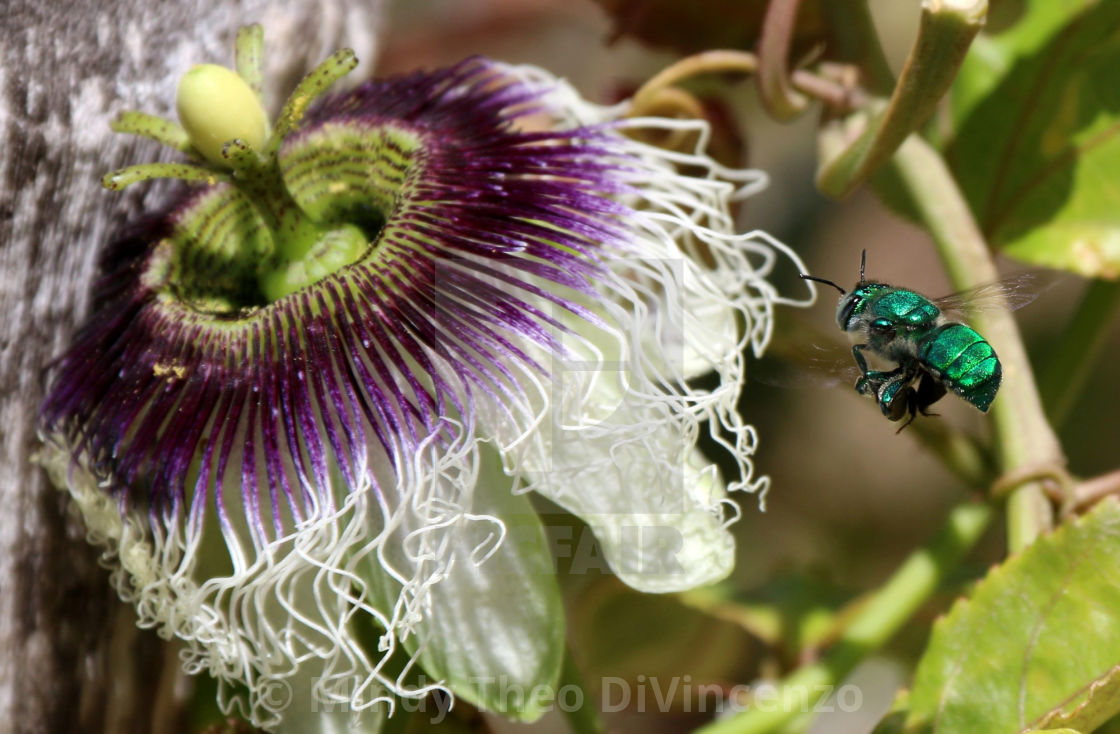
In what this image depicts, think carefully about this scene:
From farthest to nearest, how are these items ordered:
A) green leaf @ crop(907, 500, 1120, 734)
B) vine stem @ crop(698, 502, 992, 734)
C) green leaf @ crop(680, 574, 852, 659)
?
green leaf @ crop(680, 574, 852, 659), vine stem @ crop(698, 502, 992, 734), green leaf @ crop(907, 500, 1120, 734)

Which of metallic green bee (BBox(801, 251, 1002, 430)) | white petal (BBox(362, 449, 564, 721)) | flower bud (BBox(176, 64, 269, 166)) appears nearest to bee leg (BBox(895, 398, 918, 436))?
metallic green bee (BBox(801, 251, 1002, 430))

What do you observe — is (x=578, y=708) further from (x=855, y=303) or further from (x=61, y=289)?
(x=61, y=289)

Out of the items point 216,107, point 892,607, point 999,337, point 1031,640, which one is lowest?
point 892,607

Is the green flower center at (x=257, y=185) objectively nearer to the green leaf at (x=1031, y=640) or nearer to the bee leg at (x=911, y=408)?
the bee leg at (x=911, y=408)

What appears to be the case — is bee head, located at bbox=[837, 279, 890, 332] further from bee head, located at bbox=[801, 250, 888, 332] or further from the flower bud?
the flower bud

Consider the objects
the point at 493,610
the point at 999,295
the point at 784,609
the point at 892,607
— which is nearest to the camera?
the point at 493,610

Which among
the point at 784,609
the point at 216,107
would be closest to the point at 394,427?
the point at 216,107

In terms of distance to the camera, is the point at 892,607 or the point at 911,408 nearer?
the point at 911,408
